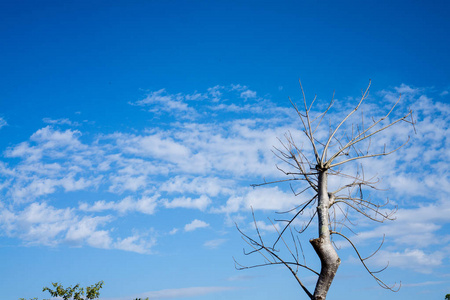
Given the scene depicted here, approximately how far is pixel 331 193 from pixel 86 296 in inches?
1118

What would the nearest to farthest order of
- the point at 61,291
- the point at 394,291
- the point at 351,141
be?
the point at 394,291, the point at 351,141, the point at 61,291

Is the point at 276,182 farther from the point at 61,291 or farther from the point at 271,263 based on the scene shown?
the point at 61,291

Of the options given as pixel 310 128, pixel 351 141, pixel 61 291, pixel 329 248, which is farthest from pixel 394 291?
pixel 61 291

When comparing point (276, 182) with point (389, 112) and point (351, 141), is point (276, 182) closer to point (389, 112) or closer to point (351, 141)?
point (351, 141)

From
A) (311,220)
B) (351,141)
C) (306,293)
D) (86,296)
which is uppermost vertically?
(86,296)

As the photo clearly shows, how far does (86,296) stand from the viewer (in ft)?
95.2

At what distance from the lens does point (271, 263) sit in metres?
5.05

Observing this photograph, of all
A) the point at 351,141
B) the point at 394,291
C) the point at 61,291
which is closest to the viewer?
the point at 394,291

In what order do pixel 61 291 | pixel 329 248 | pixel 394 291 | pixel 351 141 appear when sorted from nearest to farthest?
pixel 329 248 < pixel 394 291 < pixel 351 141 < pixel 61 291

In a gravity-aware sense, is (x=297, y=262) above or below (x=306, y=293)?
above

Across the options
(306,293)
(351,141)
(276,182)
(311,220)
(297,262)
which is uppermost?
(351,141)

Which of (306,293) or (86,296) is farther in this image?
(86,296)

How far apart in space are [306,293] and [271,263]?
584 mm

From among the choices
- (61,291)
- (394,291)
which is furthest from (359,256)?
(61,291)
